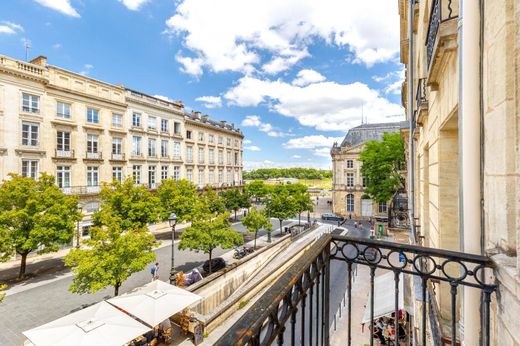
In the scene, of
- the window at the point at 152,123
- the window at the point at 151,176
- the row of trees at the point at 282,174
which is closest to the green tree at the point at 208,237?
the window at the point at 151,176

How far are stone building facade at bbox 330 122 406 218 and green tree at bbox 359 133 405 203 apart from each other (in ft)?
54.8

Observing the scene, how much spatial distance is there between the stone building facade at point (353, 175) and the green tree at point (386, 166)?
16.7 meters

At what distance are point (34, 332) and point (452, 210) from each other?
1154cm

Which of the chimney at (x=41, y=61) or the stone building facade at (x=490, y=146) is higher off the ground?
the chimney at (x=41, y=61)

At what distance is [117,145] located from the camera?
27.7m

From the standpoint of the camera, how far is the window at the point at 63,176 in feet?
74.3

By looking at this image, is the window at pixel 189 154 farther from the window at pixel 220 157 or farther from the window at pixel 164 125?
the window at pixel 220 157

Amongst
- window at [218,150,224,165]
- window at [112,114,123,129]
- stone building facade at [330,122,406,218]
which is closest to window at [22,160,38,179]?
window at [112,114,123,129]

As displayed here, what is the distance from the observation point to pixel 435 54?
3449mm

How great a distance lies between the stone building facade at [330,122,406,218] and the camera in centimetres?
4203

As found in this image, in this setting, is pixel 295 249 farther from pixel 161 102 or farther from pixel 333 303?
pixel 161 102

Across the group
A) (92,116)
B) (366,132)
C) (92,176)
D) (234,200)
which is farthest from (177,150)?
(366,132)

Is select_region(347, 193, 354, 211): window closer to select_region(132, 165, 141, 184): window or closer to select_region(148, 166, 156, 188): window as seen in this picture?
select_region(148, 166, 156, 188): window

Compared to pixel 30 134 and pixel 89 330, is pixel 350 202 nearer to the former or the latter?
pixel 89 330
